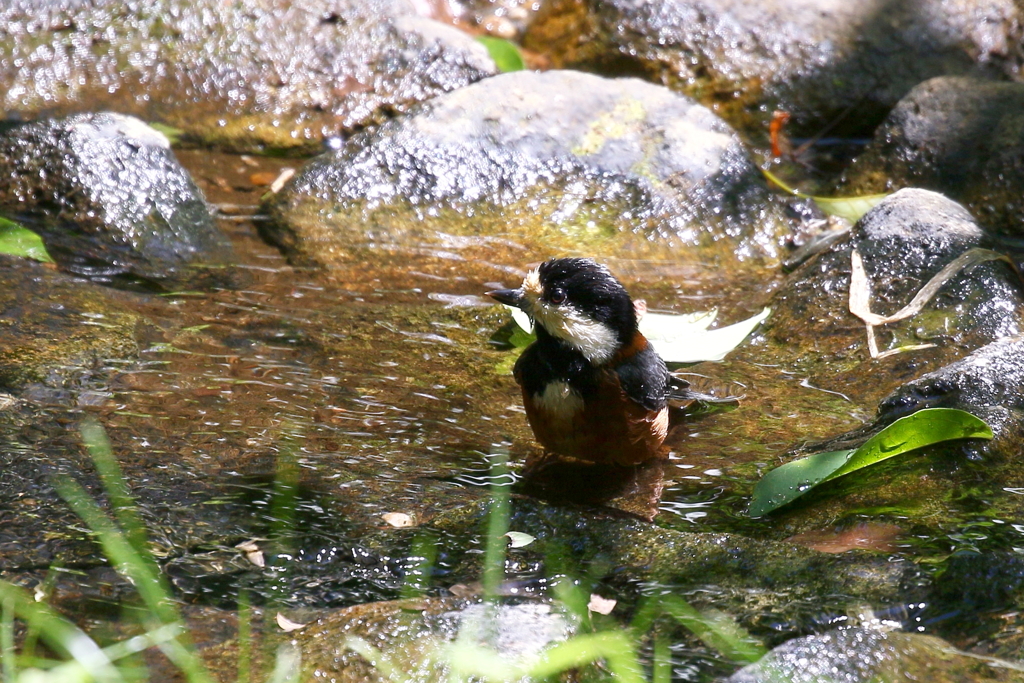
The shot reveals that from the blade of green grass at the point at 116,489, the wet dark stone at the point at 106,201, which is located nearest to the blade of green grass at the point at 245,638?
the blade of green grass at the point at 116,489

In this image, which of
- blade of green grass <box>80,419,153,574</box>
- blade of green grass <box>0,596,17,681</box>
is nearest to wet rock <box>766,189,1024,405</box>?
blade of green grass <box>80,419,153,574</box>

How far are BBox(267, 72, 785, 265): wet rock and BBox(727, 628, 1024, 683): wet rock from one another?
376cm

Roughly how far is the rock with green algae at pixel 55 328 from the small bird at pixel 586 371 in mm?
1698

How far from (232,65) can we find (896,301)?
5168 millimetres

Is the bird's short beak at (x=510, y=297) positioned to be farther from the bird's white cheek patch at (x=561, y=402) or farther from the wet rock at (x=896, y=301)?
the wet rock at (x=896, y=301)

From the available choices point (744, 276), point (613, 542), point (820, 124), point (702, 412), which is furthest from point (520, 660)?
point (820, 124)

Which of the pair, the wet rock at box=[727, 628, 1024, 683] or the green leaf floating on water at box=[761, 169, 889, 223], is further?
the green leaf floating on water at box=[761, 169, 889, 223]

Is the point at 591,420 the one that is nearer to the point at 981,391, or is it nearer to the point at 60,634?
the point at 981,391

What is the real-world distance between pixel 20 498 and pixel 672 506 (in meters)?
2.09

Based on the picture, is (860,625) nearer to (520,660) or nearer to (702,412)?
(520,660)

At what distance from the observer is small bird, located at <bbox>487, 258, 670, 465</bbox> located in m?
3.66

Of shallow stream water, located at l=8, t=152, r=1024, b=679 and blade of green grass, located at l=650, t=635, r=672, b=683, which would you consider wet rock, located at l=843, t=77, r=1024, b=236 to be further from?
blade of green grass, located at l=650, t=635, r=672, b=683

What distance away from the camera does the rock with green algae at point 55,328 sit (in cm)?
377

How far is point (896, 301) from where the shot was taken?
186 inches
